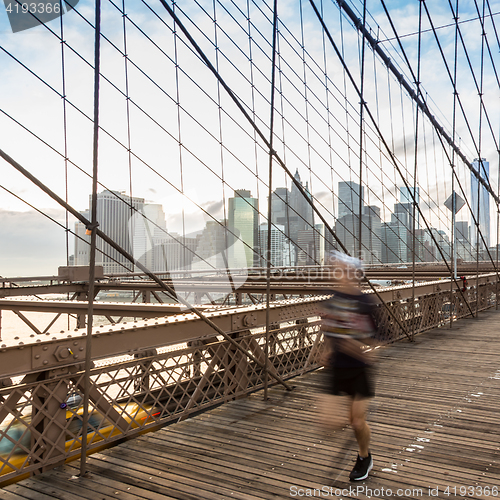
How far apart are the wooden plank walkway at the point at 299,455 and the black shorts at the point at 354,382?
53 centimetres

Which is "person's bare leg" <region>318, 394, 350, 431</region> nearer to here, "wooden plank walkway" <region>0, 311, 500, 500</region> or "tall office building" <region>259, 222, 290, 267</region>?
"wooden plank walkway" <region>0, 311, 500, 500</region>

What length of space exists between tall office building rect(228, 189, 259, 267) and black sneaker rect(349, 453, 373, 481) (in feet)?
36.1

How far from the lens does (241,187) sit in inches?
698

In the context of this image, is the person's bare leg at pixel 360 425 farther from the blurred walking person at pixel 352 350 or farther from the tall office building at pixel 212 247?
the tall office building at pixel 212 247

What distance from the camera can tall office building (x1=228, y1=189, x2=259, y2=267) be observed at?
50.4 ft

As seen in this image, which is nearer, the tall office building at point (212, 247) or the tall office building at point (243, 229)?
the tall office building at point (243, 229)

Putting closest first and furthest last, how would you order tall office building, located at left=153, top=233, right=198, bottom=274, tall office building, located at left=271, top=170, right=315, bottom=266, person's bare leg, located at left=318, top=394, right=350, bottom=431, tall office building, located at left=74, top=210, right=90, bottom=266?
person's bare leg, located at left=318, top=394, right=350, bottom=431, tall office building, located at left=74, top=210, right=90, bottom=266, tall office building, located at left=153, top=233, right=198, bottom=274, tall office building, located at left=271, top=170, right=315, bottom=266

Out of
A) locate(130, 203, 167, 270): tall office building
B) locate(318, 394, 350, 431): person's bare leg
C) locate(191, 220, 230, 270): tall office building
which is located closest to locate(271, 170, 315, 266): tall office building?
locate(191, 220, 230, 270): tall office building

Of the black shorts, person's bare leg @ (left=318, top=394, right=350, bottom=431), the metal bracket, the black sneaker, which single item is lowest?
the black sneaker

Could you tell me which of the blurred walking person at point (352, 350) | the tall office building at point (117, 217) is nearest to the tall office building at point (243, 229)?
the tall office building at point (117, 217)

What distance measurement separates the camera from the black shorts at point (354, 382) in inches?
121

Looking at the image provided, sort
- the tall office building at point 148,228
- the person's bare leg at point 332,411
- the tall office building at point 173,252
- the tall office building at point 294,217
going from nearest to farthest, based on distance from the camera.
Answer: the person's bare leg at point 332,411 < the tall office building at point 148,228 < the tall office building at point 173,252 < the tall office building at point 294,217

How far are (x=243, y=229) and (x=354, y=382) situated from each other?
43.3 feet

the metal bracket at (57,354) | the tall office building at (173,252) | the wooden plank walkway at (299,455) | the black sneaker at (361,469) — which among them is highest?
the tall office building at (173,252)
